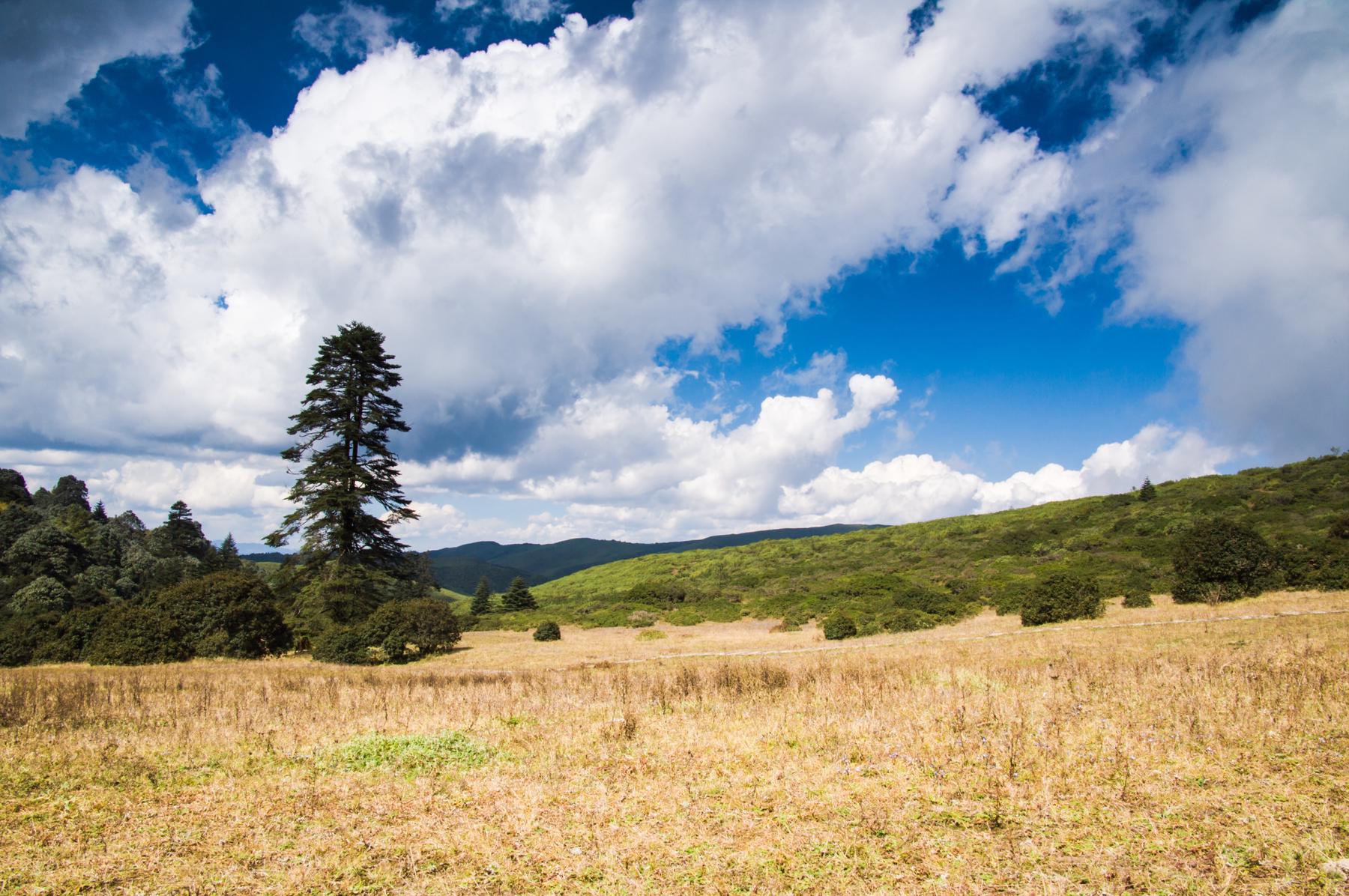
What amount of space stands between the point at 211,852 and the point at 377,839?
1484 millimetres

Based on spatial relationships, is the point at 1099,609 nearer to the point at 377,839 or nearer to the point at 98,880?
the point at 377,839

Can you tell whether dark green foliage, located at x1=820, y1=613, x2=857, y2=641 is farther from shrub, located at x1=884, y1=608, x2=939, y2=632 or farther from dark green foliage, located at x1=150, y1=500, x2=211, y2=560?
dark green foliage, located at x1=150, y1=500, x2=211, y2=560

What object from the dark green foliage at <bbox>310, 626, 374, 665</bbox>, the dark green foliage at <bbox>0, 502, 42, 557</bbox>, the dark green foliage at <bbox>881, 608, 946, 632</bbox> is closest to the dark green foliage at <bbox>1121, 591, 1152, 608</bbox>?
the dark green foliage at <bbox>881, 608, 946, 632</bbox>

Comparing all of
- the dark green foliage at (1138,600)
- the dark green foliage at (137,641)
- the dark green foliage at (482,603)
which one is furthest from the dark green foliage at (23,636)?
the dark green foliage at (1138,600)

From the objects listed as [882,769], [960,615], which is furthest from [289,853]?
[960,615]

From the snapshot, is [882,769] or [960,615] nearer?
[882,769]

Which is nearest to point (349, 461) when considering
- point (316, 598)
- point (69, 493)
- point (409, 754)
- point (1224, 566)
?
point (316, 598)

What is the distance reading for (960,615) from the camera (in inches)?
1193

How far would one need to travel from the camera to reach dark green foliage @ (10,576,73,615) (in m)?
33.3

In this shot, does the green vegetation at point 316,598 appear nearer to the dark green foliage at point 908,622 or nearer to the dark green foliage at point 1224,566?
the dark green foliage at point 908,622

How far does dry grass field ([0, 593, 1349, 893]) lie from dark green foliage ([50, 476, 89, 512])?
9947cm

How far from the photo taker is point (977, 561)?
2018 inches

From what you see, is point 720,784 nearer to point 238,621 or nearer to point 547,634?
point 238,621

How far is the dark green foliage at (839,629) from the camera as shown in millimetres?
26781
